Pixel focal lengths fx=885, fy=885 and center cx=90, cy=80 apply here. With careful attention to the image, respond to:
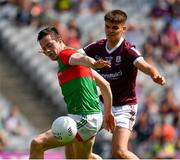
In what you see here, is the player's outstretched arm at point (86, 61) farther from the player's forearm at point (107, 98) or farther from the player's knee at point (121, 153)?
the player's knee at point (121, 153)

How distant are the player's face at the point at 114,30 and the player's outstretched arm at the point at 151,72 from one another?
1.29 ft

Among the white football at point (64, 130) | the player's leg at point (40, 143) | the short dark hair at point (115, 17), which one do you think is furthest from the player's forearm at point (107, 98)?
the short dark hair at point (115, 17)

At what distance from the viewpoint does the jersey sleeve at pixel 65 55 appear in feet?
29.5

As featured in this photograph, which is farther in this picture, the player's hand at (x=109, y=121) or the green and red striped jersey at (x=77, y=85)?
the player's hand at (x=109, y=121)

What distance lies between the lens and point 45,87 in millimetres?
18359

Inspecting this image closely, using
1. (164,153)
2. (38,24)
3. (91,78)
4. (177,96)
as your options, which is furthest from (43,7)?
(91,78)

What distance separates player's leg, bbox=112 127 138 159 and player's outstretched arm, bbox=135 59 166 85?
76 cm

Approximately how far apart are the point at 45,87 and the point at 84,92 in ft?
30.4

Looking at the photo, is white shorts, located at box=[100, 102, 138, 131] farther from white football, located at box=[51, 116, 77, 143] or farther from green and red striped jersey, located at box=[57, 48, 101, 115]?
white football, located at box=[51, 116, 77, 143]

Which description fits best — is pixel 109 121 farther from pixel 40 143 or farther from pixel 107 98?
pixel 40 143

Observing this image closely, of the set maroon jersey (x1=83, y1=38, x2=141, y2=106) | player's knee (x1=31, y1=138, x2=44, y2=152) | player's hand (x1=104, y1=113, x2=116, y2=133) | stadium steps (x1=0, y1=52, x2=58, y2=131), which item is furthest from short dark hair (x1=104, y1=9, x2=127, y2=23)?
stadium steps (x1=0, y1=52, x2=58, y2=131)

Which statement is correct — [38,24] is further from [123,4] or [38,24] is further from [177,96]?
[177,96]

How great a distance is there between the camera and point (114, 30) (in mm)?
9711

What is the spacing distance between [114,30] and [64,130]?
139 cm
